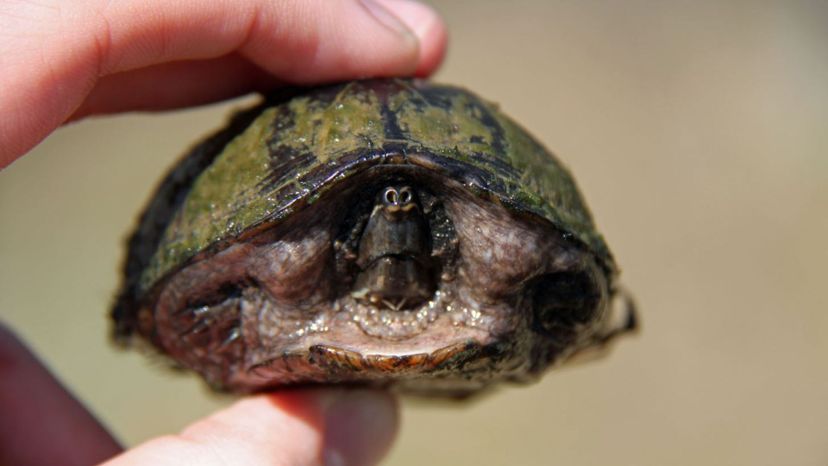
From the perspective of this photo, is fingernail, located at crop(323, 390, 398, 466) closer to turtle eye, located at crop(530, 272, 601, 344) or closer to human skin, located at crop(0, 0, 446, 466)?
human skin, located at crop(0, 0, 446, 466)

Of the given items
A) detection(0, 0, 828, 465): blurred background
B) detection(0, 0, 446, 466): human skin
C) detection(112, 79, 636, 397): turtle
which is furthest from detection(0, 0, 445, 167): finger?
detection(0, 0, 828, 465): blurred background

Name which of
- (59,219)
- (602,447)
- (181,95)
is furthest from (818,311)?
(59,219)

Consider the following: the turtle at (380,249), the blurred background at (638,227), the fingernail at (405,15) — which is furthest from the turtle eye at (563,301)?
the blurred background at (638,227)

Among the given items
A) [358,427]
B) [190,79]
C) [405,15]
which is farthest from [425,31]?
[358,427]

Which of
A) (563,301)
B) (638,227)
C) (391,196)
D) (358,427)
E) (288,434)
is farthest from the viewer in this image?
(638,227)

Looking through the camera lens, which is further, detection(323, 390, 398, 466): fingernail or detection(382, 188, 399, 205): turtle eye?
detection(323, 390, 398, 466): fingernail

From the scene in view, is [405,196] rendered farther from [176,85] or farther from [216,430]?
[176,85]

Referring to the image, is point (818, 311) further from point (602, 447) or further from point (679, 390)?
point (602, 447)

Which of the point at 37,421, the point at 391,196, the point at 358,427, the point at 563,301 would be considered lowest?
the point at 37,421

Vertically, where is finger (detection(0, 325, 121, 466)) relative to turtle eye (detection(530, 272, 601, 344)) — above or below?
below
